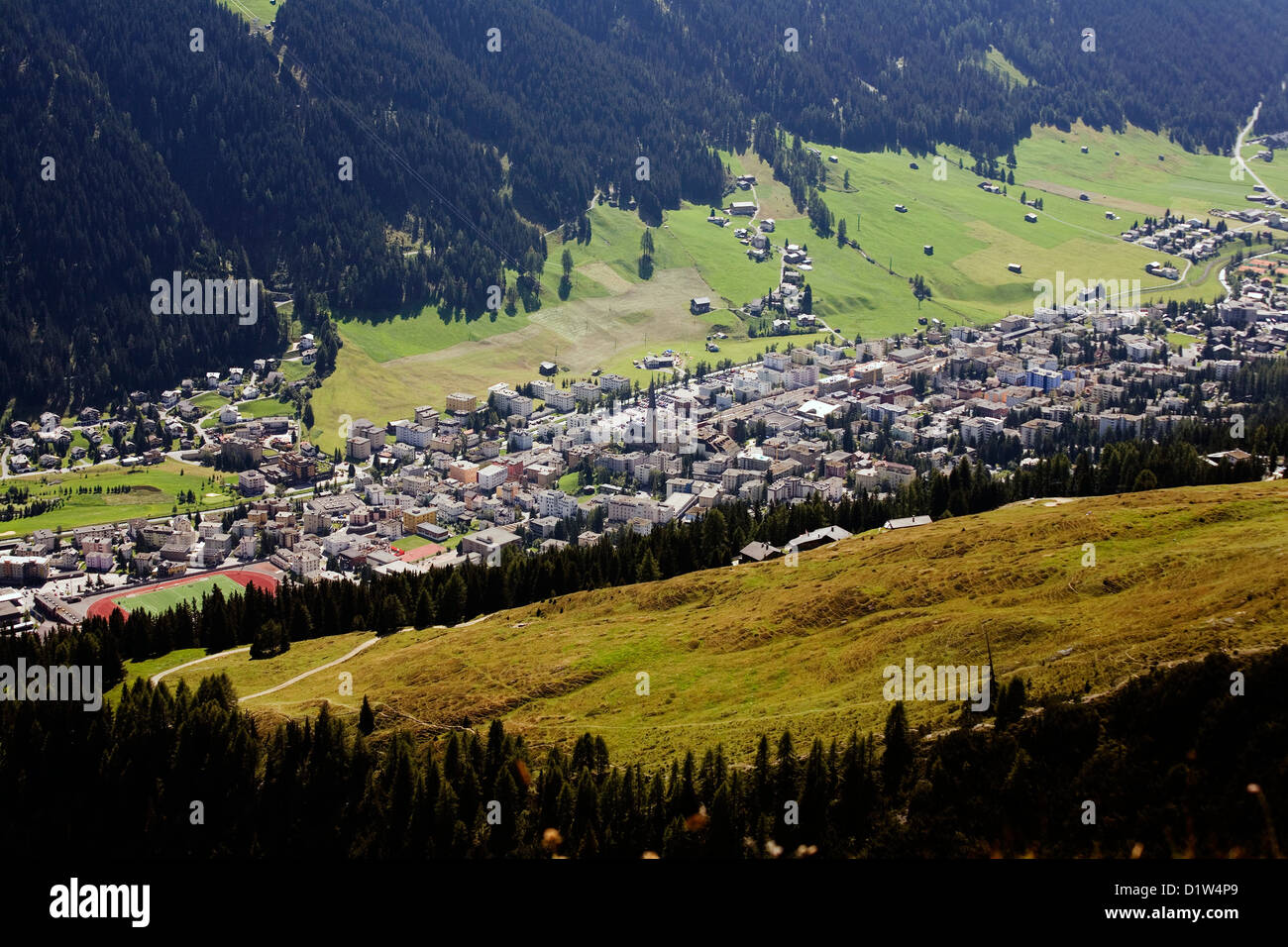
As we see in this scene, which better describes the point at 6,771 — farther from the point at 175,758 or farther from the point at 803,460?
the point at 803,460

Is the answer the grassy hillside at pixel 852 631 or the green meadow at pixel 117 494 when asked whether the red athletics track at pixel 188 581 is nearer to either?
the green meadow at pixel 117 494

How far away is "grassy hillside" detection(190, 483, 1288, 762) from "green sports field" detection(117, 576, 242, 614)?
4258cm

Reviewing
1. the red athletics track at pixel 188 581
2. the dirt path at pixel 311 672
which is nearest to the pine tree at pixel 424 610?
the dirt path at pixel 311 672

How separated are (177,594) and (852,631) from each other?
88.4 metres

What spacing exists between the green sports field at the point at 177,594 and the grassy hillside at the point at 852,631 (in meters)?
42.6

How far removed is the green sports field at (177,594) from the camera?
12962cm

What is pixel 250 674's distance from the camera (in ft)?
286

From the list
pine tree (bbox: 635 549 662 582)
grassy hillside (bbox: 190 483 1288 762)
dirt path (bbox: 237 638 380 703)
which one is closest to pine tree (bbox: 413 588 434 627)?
dirt path (bbox: 237 638 380 703)

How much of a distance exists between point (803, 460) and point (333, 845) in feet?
394

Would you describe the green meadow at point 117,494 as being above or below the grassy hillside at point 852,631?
above

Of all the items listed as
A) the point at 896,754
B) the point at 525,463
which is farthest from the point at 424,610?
the point at 525,463

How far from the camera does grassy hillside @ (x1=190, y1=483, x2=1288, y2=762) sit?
56.4m

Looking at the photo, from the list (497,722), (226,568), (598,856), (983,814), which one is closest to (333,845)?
(497,722)

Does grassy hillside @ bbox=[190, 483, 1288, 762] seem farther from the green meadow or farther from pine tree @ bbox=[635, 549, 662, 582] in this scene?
the green meadow
